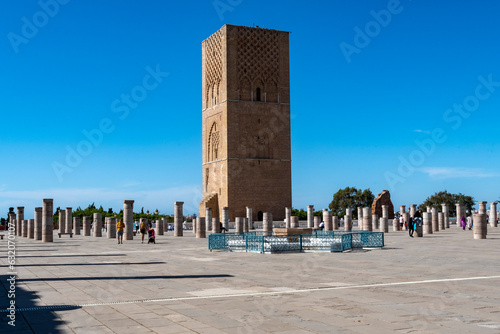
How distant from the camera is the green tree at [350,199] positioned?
51.8 m

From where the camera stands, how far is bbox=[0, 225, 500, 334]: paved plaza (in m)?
5.12

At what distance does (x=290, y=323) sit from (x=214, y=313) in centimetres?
89

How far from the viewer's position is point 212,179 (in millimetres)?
44875

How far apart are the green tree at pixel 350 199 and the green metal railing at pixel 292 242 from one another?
36.3m

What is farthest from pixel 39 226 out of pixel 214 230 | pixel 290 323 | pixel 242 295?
pixel 290 323

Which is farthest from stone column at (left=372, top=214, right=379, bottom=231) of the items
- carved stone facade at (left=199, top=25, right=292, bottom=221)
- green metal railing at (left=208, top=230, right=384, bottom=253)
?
green metal railing at (left=208, top=230, right=384, bottom=253)

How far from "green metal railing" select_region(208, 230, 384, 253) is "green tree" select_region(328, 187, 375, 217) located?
36.3m

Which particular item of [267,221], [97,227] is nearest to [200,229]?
[267,221]

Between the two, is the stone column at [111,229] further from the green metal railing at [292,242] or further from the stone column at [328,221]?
the green metal railing at [292,242]

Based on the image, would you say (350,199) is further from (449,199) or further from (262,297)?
(262,297)

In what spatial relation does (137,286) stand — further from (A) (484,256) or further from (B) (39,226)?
(B) (39,226)

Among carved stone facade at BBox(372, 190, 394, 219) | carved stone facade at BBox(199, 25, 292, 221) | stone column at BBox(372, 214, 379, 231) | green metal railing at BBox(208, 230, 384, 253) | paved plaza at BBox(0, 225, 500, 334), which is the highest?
carved stone facade at BBox(199, 25, 292, 221)

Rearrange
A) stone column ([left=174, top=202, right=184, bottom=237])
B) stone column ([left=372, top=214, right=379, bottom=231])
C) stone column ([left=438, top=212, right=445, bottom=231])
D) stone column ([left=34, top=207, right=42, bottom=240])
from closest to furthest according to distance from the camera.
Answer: stone column ([left=34, top=207, right=42, bottom=240]) < stone column ([left=174, top=202, right=184, bottom=237]) < stone column ([left=438, top=212, right=445, bottom=231]) < stone column ([left=372, top=214, right=379, bottom=231])

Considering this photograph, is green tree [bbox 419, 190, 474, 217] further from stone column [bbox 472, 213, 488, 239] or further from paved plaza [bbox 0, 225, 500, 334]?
paved plaza [bbox 0, 225, 500, 334]
